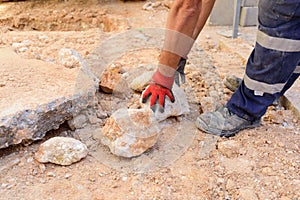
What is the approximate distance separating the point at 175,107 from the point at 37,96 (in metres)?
0.71

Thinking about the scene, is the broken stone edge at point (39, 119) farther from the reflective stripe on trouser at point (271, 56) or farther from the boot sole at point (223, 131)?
the reflective stripe on trouser at point (271, 56)

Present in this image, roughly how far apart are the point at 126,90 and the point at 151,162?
0.63 metres

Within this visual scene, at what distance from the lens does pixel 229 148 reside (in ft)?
5.28

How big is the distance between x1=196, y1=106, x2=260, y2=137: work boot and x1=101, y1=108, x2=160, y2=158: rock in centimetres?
34

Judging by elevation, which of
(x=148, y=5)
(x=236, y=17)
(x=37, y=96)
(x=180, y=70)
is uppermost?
(x=37, y=96)

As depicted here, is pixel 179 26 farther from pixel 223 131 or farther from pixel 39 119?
pixel 39 119

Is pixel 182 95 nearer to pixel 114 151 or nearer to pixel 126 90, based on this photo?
pixel 126 90

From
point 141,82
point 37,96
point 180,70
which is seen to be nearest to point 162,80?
point 141,82

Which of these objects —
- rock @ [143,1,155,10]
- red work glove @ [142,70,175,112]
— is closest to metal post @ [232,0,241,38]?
rock @ [143,1,155,10]

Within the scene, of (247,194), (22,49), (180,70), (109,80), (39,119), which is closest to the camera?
(247,194)

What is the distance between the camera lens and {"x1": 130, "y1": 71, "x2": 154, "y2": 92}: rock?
2000mm

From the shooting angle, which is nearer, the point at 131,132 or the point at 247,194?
the point at 247,194

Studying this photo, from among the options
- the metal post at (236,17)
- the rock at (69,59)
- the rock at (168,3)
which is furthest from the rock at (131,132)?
the rock at (168,3)

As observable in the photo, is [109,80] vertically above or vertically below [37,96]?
below
